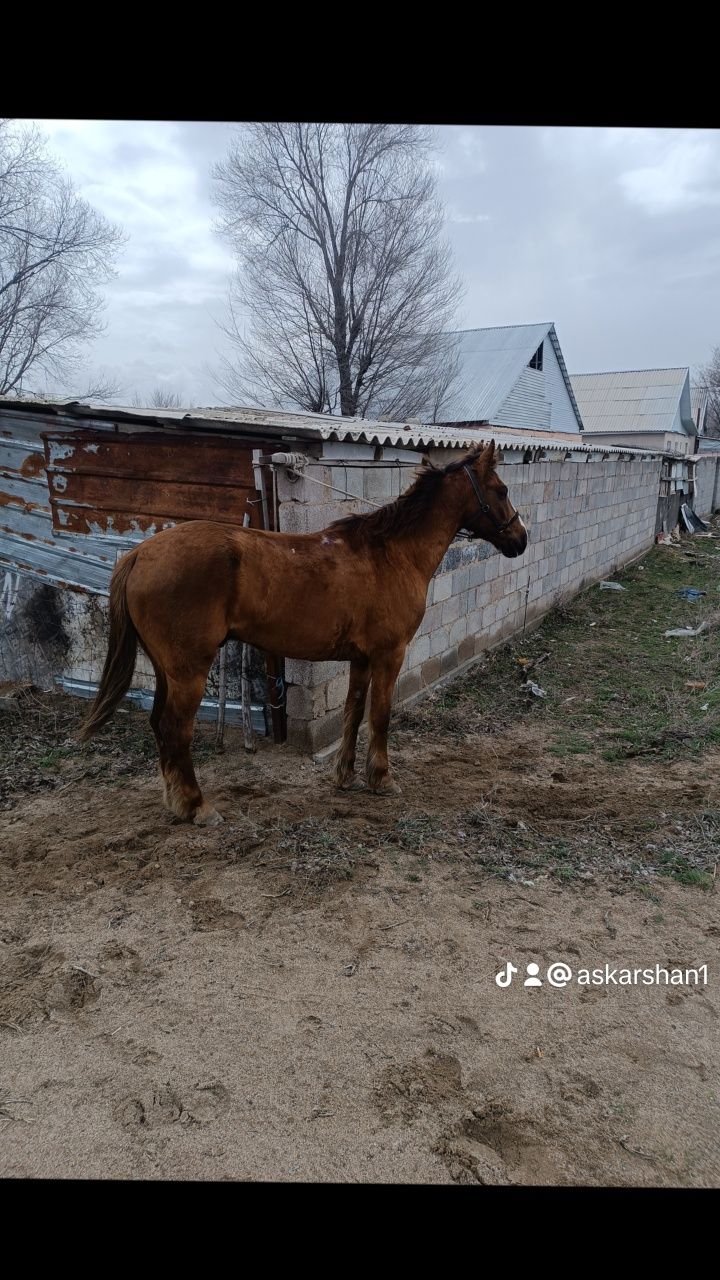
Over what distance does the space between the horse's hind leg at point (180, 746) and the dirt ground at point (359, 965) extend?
16cm

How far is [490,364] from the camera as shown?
25859mm

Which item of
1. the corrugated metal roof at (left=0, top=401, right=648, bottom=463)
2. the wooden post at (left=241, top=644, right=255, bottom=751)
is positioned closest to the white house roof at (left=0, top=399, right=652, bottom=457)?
the corrugated metal roof at (left=0, top=401, right=648, bottom=463)

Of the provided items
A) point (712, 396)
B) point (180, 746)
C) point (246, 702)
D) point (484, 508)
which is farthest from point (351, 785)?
point (712, 396)

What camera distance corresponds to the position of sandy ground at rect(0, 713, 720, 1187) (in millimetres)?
2111

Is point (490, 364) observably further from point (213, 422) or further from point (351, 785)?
point (351, 785)

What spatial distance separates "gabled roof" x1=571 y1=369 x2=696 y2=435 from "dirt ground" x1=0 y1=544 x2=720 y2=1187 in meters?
36.6

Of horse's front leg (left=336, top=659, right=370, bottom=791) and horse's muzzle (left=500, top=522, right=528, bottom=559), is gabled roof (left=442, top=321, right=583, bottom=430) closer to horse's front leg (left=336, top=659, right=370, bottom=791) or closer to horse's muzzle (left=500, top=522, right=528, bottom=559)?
horse's muzzle (left=500, top=522, right=528, bottom=559)

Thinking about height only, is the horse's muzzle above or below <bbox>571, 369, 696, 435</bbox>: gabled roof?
below

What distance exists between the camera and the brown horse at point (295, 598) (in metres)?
3.80

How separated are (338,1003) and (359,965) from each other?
246mm

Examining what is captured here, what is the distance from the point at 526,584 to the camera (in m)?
9.24

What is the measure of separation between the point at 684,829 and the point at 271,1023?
9.05 ft

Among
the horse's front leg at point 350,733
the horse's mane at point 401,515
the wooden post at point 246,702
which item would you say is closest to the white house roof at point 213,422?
the horse's mane at point 401,515

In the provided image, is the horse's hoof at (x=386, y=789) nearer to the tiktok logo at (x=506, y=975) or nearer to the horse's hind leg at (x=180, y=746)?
the horse's hind leg at (x=180, y=746)
